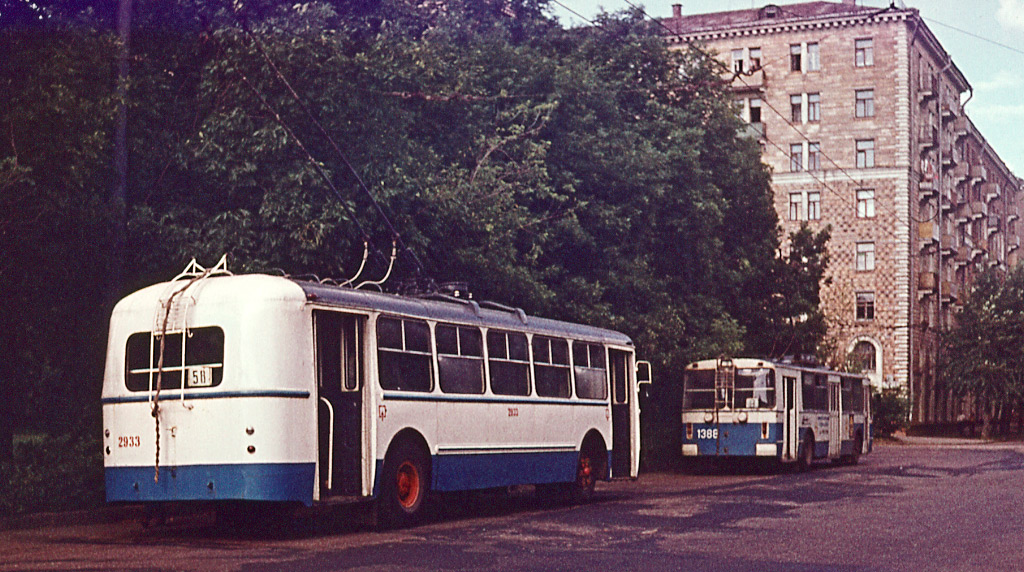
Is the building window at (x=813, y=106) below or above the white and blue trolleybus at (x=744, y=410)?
above

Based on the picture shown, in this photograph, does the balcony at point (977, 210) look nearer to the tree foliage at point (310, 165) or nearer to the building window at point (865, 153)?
the building window at point (865, 153)

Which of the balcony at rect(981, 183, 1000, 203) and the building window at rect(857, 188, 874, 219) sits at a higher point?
the balcony at rect(981, 183, 1000, 203)

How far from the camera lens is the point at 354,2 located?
25.5m

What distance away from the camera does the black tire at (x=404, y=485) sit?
1648 centimetres

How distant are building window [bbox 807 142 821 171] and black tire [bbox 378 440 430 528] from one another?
63322mm

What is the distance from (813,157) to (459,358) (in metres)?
62.5

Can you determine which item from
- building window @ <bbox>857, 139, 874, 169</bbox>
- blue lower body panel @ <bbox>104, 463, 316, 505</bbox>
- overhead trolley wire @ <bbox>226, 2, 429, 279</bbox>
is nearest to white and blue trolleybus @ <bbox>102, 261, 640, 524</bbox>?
blue lower body panel @ <bbox>104, 463, 316, 505</bbox>

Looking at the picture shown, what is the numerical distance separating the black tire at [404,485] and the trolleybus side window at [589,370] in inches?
187

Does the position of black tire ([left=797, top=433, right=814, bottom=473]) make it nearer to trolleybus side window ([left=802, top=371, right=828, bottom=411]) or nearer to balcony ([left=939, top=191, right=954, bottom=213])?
trolleybus side window ([left=802, top=371, right=828, bottom=411])

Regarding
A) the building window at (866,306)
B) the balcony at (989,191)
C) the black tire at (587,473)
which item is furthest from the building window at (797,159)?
the black tire at (587,473)

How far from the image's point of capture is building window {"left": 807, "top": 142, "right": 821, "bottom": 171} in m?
77.9

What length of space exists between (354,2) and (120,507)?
35.8 feet

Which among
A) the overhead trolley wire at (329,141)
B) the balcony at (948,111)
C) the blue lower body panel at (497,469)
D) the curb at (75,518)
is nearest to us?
the curb at (75,518)

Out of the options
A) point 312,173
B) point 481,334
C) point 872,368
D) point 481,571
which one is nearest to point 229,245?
point 312,173
